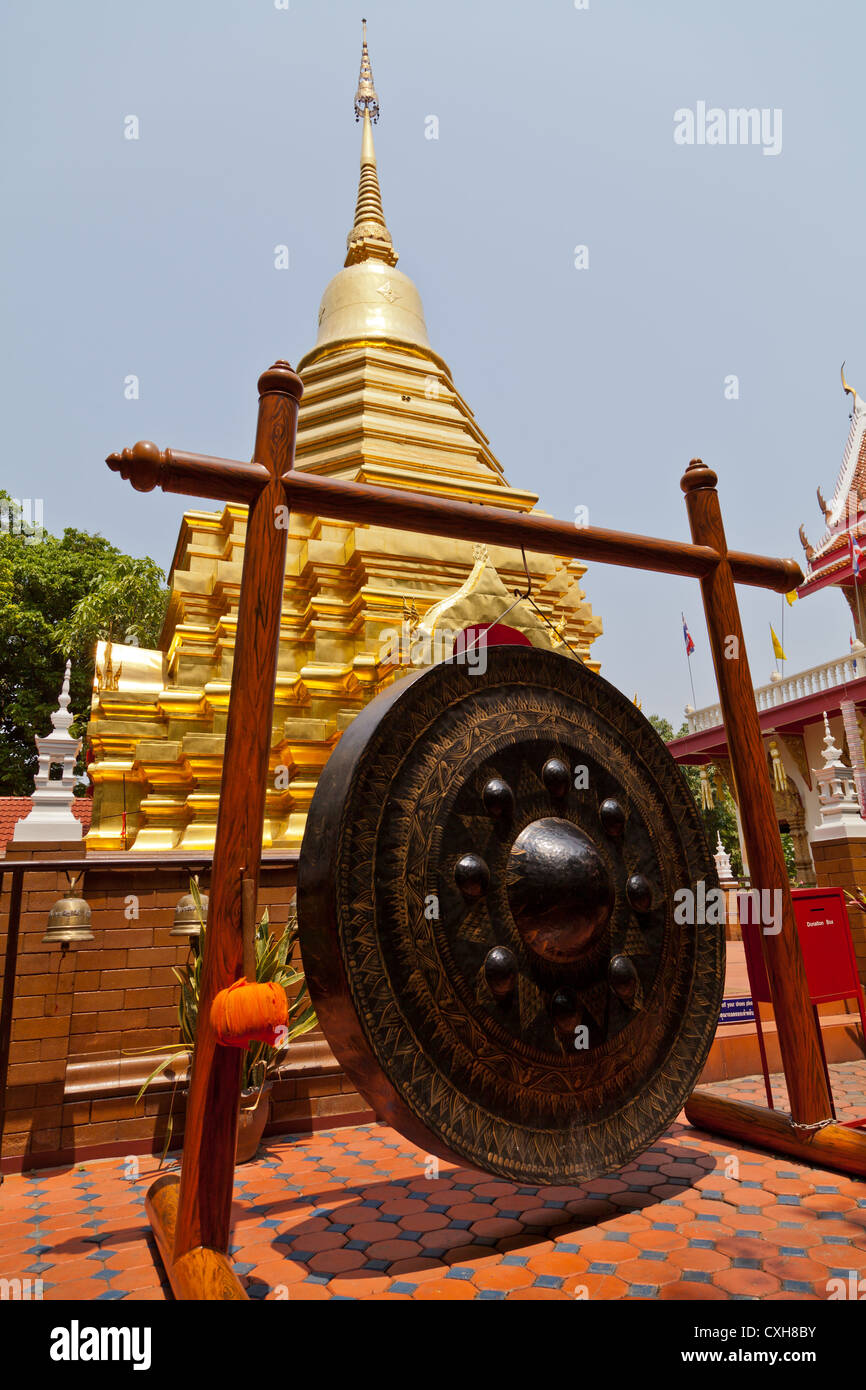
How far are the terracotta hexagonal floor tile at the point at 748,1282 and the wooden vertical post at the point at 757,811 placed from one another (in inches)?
39.2

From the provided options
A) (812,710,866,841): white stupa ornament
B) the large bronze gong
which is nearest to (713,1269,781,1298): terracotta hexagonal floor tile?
the large bronze gong

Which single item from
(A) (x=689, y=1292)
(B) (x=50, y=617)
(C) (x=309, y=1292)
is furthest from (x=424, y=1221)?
(B) (x=50, y=617)

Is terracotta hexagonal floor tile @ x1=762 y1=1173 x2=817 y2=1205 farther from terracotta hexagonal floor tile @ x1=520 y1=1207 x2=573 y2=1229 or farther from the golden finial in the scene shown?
the golden finial

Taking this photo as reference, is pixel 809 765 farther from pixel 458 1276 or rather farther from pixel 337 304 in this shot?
pixel 458 1276

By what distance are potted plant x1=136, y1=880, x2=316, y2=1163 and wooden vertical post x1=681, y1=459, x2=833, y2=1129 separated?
7.79ft

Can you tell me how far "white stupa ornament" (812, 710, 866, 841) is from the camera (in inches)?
273

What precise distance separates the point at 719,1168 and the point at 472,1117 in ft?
6.76

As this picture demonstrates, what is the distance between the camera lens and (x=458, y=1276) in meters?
2.71

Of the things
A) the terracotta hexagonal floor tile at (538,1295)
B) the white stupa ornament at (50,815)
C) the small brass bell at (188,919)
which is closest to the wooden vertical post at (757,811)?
the terracotta hexagonal floor tile at (538,1295)

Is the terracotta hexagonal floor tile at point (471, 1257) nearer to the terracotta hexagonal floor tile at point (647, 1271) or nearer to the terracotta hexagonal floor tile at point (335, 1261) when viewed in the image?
the terracotta hexagonal floor tile at point (335, 1261)

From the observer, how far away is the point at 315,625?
7.84 m

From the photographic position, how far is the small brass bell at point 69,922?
4.01m

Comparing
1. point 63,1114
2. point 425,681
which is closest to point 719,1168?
point 425,681
